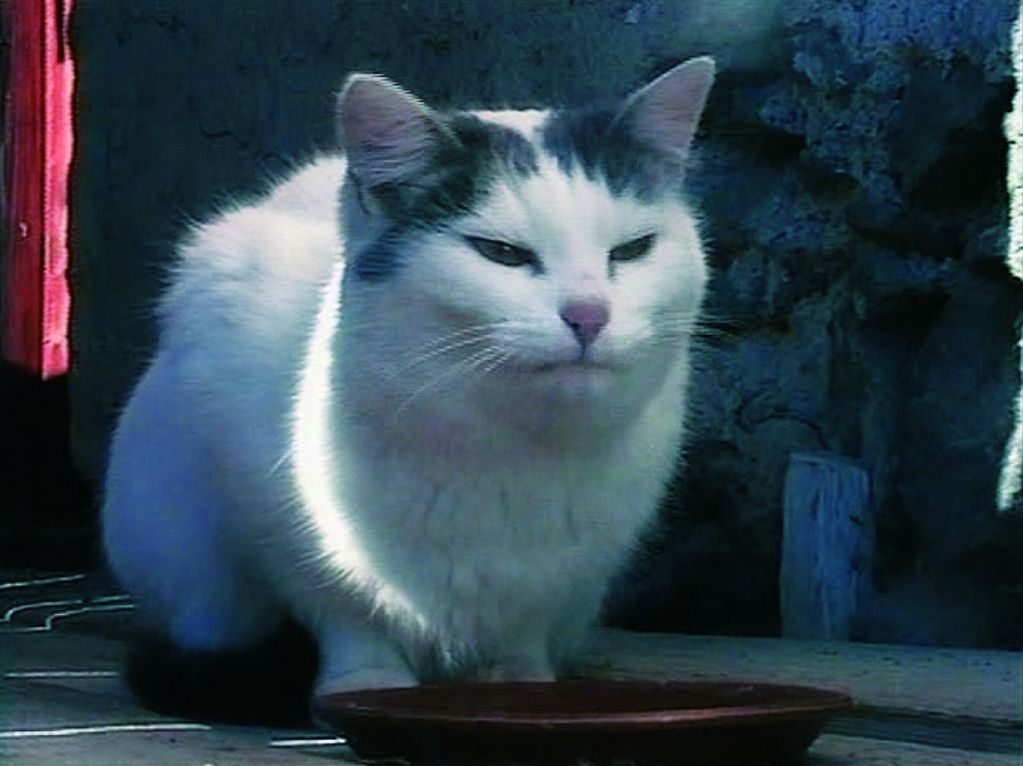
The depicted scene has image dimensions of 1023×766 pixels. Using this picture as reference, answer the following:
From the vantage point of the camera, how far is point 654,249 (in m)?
2.17

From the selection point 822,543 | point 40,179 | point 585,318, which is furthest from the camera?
point 40,179

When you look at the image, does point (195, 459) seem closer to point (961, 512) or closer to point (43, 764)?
point (43, 764)

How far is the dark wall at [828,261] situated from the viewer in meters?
2.90

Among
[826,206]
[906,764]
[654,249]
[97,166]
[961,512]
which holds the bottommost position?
[906,764]

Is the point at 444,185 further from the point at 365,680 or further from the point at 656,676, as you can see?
the point at 656,676

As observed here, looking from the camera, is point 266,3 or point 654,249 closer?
point 654,249

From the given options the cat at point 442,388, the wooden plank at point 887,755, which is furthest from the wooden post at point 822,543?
the wooden plank at point 887,755

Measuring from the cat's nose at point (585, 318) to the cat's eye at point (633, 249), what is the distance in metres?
0.10

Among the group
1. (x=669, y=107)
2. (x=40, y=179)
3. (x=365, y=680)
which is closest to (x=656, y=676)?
(x=365, y=680)

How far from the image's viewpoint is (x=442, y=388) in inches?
83.7

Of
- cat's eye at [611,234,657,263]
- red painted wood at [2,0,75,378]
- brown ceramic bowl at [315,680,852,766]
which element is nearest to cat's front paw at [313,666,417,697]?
brown ceramic bowl at [315,680,852,766]

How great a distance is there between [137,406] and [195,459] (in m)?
0.18

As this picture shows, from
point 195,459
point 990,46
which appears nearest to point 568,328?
point 195,459

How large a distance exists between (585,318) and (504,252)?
11 centimetres
